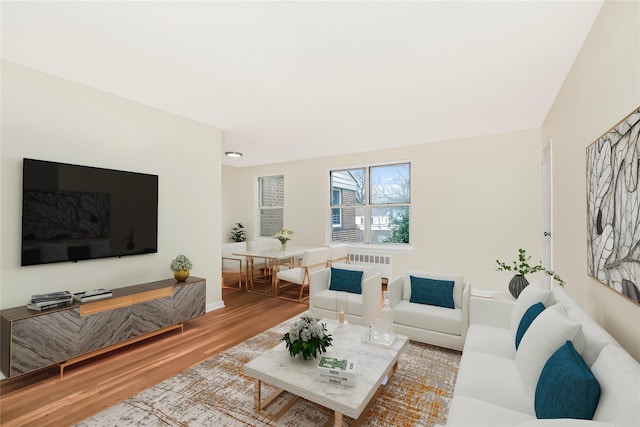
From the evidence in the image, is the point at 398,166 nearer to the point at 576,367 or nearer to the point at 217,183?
the point at 217,183

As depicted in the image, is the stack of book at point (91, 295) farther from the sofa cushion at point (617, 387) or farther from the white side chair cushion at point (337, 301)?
the sofa cushion at point (617, 387)

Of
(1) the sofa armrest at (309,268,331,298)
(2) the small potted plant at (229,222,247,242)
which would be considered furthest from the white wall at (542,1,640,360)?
(2) the small potted plant at (229,222,247,242)

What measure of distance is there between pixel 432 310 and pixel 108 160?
3.93 metres

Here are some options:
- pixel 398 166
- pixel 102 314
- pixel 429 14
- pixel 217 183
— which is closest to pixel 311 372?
pixel 102 314

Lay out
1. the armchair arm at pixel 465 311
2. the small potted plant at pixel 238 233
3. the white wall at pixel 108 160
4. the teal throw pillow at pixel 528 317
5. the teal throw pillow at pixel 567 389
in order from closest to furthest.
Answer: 1. the teal throw pillow at pixel 567 389
2. the teal throw pillow at pixel 528 317
3. the white wall at pixel 108 160
4. the armchair arm at pixel 465 311
5. the small potted plant at pixel 238 233

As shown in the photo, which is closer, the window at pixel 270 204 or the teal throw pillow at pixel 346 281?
the teal throw pillow at pixel 346 281

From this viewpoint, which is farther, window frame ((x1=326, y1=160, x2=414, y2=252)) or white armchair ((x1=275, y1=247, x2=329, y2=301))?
window frame ((x1=326, y1=160, x2=414, y2=252))

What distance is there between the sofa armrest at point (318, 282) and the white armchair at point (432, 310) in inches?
40.4

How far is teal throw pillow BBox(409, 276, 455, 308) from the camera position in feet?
10.5

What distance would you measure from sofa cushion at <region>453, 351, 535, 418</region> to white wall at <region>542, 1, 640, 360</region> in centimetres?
59

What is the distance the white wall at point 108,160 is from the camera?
255cm

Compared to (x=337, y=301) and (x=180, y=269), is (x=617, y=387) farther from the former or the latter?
(x=180, y=269)

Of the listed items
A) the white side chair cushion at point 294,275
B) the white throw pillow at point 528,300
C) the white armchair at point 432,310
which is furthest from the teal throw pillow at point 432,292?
the white side chair cushion at point 294,275

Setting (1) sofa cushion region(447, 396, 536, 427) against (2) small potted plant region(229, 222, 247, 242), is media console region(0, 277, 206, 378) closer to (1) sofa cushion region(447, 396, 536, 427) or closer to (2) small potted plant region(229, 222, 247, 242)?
(1) sofa cushion region(447, 396, 536, 427)
